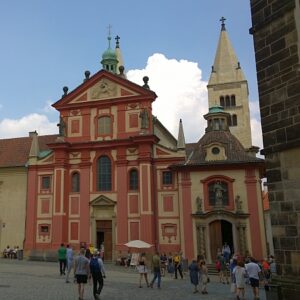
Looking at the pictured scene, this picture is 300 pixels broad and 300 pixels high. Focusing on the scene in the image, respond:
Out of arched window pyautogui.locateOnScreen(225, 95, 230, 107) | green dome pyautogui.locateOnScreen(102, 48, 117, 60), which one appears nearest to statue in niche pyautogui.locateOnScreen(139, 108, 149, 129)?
green dome pyautogui.locateOnScreen(102, 48, 117, 60)

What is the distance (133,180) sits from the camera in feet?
103

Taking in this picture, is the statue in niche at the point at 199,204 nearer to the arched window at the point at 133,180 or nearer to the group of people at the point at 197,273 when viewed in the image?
the arched window at the point at 133,180

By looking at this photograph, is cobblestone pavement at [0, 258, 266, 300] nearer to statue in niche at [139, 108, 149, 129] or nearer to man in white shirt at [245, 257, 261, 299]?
man in white shirt at [245, 257, 261, 299]

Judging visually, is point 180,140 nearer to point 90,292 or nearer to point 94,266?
point 90,292

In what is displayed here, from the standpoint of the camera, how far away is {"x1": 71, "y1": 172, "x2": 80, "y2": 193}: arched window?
3250 centimetres

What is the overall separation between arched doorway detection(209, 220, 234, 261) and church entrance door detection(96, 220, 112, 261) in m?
8.03

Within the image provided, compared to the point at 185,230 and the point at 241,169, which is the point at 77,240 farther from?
the point at 241,169

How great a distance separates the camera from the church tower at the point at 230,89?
55000mm

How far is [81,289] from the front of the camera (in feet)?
39.8

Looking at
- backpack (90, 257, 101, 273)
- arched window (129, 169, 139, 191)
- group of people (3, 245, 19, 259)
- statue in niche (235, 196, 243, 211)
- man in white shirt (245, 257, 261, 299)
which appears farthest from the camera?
group of people (3, 245, 19, 259)

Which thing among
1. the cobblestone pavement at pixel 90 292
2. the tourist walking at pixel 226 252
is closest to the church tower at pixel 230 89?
the tourist walking at pixel 226 252

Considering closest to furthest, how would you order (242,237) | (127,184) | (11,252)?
1. (242,237)
2. (127,184)
3. (11,252)

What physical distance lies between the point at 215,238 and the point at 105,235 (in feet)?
28.7

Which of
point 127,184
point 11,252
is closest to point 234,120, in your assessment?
point 127,184
